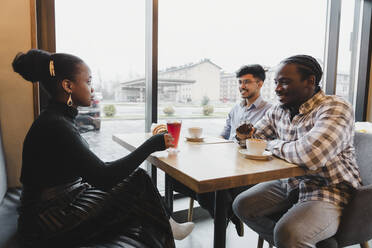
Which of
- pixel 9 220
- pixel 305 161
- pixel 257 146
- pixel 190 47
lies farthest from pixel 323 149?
pixel 190 47

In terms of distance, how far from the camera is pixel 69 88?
115cm

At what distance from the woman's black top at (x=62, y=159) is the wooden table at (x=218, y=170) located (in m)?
0.14

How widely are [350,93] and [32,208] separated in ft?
12.0

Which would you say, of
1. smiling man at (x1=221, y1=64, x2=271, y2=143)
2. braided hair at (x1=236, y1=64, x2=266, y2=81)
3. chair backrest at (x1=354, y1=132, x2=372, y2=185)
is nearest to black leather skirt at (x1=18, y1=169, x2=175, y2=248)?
chair backrest at (x1=354, y1=132, x2=372, y2=185)

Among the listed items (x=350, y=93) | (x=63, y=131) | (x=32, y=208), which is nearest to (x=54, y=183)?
(x=32, y=208)

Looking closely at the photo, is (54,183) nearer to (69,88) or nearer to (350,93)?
(69,88)

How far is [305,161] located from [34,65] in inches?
48.7

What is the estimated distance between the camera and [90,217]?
3.32 feet

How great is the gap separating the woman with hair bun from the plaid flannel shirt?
1.90 ft

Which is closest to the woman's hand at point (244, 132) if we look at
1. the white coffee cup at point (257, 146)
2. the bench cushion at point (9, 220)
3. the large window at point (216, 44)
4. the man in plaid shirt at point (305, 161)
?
the man in plaid shirt at point (305, 161)

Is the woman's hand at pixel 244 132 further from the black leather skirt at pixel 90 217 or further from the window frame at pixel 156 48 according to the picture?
the window frame at pixel 156 48

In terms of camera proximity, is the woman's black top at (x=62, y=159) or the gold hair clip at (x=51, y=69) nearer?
the woman's black top at (x=62, y=159)

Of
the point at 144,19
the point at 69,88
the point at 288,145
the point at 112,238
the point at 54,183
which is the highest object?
the point at 144,19

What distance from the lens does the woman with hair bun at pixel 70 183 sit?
3.19 feet
